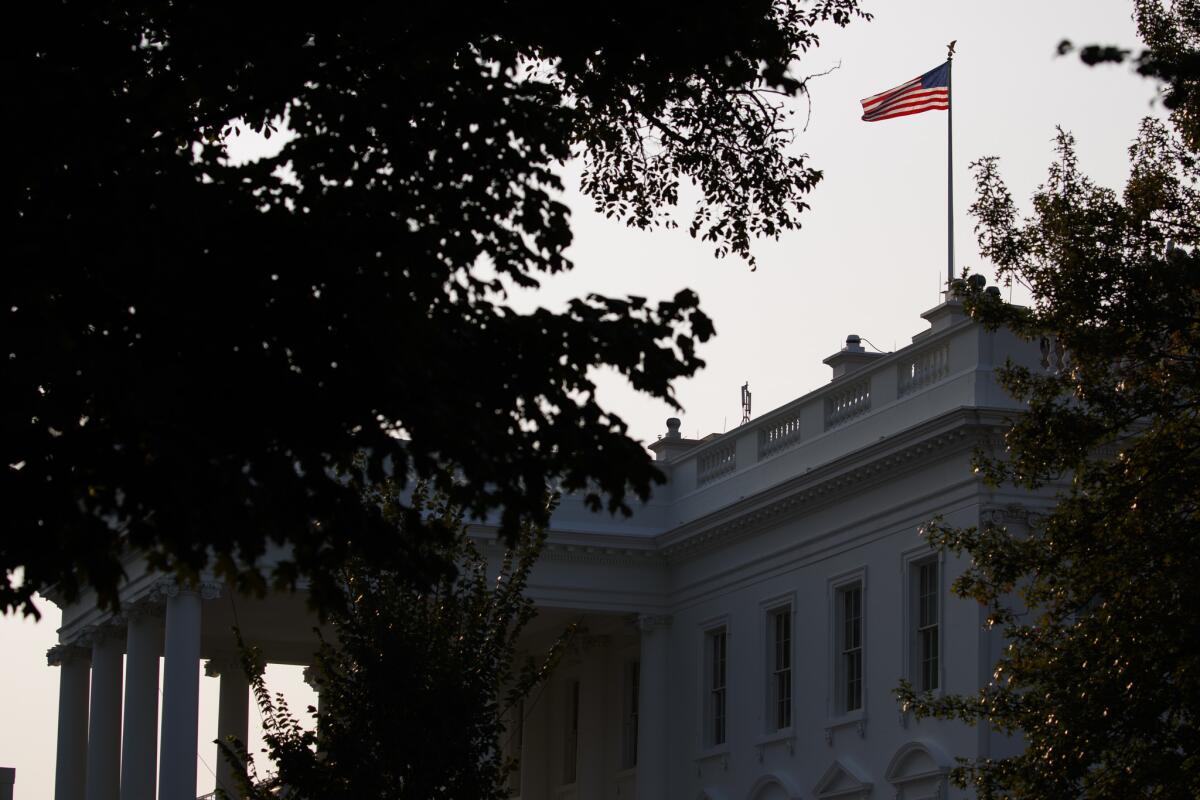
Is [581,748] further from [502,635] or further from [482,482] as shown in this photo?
[482,482]

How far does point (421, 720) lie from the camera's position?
22844 mm

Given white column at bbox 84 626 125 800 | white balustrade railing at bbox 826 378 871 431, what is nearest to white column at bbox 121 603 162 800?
white column at bbox 84 626 125 800

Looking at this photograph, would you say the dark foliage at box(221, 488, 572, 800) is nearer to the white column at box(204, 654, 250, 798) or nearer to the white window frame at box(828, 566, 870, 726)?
the white window frame at box(828, 566, 870, 726)

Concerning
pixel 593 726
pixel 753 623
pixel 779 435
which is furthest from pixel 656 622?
pixel 779 435

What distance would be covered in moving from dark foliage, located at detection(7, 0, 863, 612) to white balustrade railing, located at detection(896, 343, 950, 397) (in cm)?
1966

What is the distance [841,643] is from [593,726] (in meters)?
10.8

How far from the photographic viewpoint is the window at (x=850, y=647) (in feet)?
112

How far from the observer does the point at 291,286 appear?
34.0 feet

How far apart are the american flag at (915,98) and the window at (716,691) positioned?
9768 mm

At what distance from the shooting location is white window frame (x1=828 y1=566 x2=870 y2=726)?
33.6 metres

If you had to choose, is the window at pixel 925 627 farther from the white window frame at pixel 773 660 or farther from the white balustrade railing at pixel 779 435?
the white balustrade railing at pixel 779 435

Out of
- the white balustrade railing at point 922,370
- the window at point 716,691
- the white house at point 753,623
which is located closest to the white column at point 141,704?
the white house at point 753,623

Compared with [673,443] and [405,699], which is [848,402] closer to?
[673,443]

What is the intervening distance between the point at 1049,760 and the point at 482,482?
9.56m
